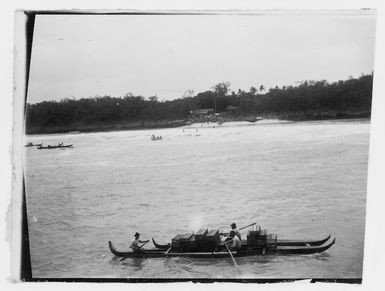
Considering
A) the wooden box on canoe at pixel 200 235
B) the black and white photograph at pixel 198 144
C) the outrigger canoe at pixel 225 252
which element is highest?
the black and white photograph at pixel 198 144

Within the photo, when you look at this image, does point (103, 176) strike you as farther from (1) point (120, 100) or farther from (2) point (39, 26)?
(2) point (39, 26)

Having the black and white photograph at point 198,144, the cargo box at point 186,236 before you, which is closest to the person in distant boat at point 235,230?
the black and white photograph at point 198,144

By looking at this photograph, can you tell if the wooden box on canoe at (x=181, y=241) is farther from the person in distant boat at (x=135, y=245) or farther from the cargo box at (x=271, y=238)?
→ the cargo box at (x=271, y=238)

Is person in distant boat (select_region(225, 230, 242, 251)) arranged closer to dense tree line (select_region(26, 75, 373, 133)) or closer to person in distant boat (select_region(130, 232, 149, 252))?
person in distant boat (select_region(130, 232, 149, 252))

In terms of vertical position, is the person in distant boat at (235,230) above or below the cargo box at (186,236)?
above

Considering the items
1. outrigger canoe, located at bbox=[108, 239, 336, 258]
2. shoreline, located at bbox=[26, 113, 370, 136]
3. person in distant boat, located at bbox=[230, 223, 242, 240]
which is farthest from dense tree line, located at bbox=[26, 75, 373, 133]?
outrigger canoe, located at bbox=[108, 239, 336, 258]

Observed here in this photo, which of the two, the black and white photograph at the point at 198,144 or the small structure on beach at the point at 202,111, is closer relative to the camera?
the black and white photograph at the point at 198,144
